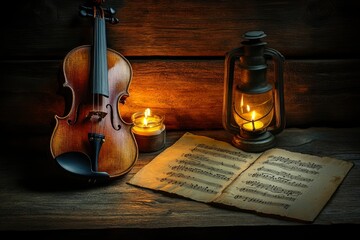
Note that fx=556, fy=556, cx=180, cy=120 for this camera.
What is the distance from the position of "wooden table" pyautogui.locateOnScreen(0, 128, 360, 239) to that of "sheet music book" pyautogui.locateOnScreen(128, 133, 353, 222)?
0.02m

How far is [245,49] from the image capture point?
4.41 feet

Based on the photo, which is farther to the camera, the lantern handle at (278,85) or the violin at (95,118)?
the lantern handle at (278,85)

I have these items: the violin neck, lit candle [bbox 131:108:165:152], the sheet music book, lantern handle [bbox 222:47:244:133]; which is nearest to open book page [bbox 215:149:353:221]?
the sheet music book

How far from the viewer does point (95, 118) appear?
1.28 m

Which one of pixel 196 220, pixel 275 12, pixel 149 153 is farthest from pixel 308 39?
pixel 196 220

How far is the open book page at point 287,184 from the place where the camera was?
45.7 inches

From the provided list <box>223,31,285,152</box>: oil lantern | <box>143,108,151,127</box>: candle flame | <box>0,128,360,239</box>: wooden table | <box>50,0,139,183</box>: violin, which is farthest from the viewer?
<box>143,108,151,127</box>: candle flame

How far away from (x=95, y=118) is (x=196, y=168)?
0.27 m

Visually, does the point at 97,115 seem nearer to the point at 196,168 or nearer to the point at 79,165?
the point at 79,165

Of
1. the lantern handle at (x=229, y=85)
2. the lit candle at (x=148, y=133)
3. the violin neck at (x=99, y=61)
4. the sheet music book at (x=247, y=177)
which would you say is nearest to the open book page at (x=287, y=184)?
the sheet music book at (x=247, y=177)

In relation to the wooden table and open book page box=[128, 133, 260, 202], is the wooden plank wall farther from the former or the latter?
the wooden table

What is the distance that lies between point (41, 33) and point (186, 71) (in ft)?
1.31

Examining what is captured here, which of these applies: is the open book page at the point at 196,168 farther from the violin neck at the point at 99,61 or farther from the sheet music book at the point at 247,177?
the violin neck at the point at 99,61

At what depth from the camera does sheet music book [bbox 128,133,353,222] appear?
1179 millimetres
